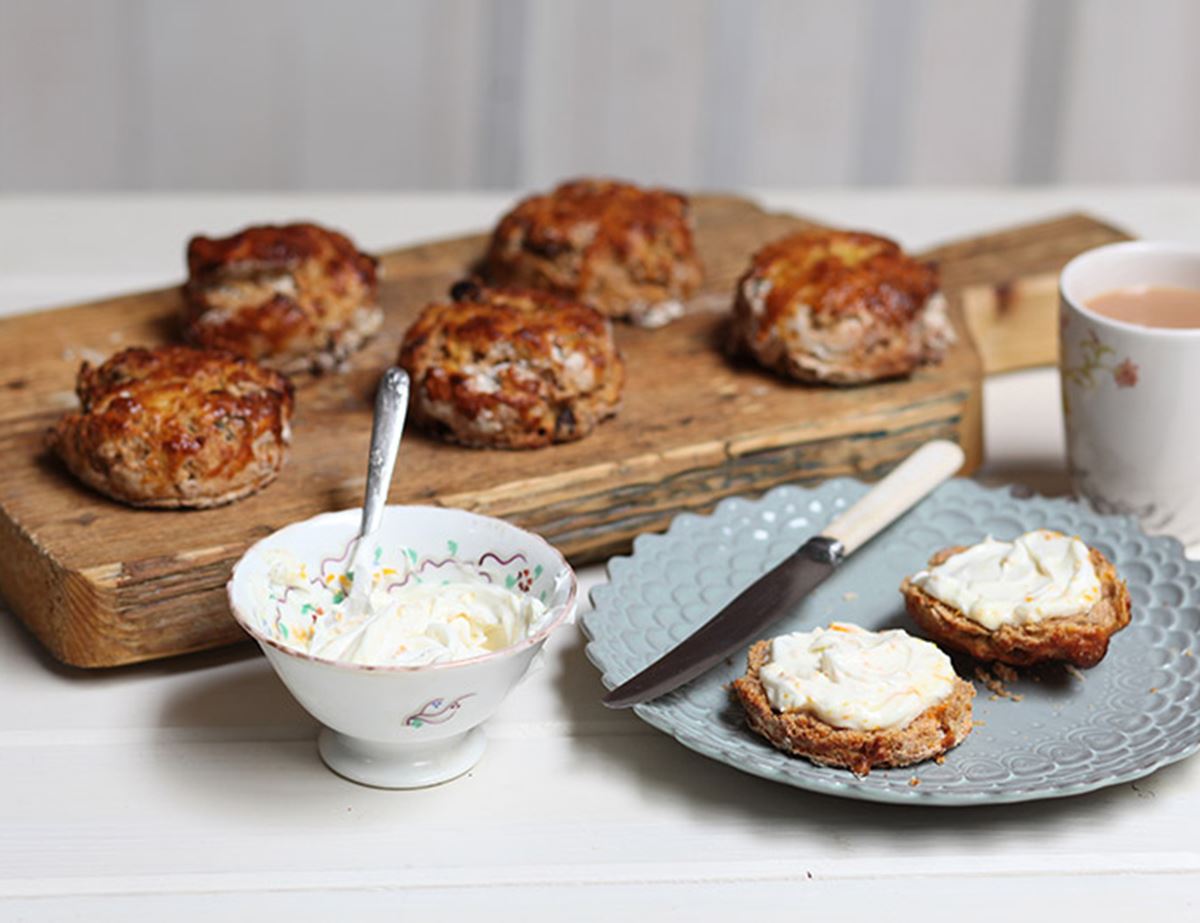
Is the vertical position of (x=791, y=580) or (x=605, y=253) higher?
(x=605, y=253)

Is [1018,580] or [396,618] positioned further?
[1018,580]

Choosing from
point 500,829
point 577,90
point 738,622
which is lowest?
point 500,829

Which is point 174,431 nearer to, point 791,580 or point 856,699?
point 791,580

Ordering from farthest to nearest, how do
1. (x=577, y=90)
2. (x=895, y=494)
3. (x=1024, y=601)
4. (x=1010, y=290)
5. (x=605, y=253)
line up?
(x=577, y=90) → (x=1010, y=290) → (x=605, y=253) → (x=895, y=494) → (x=1024, y=601)

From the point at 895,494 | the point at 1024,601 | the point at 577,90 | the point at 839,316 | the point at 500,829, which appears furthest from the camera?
the point at 577,90

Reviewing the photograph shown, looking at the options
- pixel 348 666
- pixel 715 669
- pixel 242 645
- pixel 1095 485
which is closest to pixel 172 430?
pixel 242 645

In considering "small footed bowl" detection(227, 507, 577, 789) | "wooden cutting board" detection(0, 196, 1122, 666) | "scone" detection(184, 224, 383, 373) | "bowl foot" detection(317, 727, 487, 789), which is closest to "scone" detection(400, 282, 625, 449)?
"wooden cutting board" detection(0, 196, 1122, 666)

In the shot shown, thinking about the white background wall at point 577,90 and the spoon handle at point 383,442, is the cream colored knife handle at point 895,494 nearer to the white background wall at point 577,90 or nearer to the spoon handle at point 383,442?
the spoon handle at point 383,442

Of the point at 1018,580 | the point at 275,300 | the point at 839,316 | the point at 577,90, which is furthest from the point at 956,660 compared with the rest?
the point at 577,90
